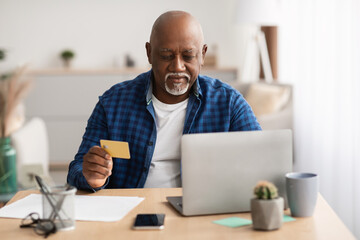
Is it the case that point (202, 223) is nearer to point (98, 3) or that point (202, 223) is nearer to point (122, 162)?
point (122, 162)

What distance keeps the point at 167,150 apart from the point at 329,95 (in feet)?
4.94

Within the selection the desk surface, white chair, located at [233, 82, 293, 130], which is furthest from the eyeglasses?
white chair, located at [233, 82, 293, 130]

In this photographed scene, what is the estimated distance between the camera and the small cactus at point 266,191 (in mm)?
1273

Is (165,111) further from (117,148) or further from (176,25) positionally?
(117,148)

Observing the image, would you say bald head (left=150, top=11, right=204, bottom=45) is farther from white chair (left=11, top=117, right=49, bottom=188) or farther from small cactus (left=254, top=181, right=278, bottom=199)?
white chair (left=11, top=117, right=49, bottom=188)

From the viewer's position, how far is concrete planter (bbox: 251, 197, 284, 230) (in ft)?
4.12

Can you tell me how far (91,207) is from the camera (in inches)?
57.8

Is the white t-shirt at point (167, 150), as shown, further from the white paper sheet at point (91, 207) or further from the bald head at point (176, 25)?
the white paper sheet at point (91, 207)

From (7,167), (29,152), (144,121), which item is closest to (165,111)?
(144,121)

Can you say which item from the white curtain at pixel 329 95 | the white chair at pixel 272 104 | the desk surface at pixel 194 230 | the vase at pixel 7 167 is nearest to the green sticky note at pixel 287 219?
the desk surface at pixel 194 230

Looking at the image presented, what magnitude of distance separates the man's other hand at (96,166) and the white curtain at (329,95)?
145cm

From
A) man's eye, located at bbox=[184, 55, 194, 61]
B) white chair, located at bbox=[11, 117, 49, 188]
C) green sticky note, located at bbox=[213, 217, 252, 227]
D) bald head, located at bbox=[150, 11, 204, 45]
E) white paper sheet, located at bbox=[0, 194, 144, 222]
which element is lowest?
white chair, located at bbox=[11, 117, 49, 188]

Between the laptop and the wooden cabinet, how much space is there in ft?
14.2

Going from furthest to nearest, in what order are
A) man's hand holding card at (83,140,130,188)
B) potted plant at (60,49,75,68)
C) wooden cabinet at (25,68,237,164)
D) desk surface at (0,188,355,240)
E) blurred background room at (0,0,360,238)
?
potted plant at (60,49,75,68) → wooden cabinet at (25,68,237,164) → blurred background room at (0,0,360,238) → man's hand holding card at (83,140,130,188) → desk surface at (0,188,355,240)
